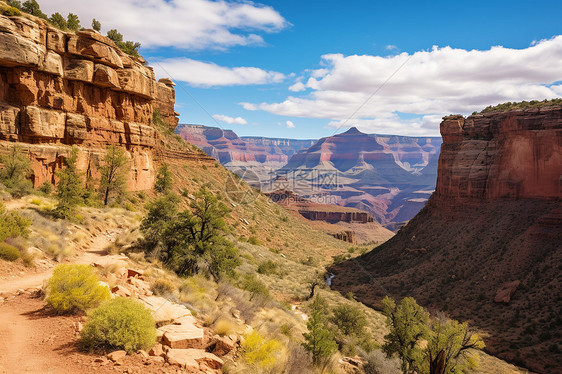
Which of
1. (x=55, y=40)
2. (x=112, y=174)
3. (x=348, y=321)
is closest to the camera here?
(x=348, y=321)

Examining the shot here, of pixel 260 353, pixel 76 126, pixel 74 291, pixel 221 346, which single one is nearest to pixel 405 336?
pixel 260 353

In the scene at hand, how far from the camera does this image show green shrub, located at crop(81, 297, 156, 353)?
643cm

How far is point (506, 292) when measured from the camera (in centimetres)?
2992

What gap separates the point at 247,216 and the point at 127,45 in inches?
1135

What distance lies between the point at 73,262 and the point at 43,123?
Answer: 17155 mm

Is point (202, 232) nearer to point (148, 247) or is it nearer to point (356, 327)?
point (148, 247)

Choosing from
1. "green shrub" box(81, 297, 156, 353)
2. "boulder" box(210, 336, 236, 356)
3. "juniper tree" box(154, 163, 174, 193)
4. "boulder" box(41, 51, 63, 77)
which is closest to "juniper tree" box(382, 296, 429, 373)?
"boulder" box(210, 336, 236, 356)

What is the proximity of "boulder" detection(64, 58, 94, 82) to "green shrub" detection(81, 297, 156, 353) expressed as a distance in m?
25.7

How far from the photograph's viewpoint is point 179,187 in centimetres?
4169

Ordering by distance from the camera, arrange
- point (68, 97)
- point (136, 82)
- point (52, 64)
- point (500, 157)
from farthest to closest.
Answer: point (500, 157) → point (136, 82) → point (68, 97) → point (52, 64)

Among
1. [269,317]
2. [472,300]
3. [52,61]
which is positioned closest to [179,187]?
[52,61]

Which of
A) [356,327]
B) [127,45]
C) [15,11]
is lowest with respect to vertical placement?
[356,327]

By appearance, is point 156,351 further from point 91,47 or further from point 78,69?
point 91,47

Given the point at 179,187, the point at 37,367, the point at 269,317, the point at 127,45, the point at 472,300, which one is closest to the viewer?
the point at 37,367
